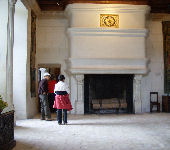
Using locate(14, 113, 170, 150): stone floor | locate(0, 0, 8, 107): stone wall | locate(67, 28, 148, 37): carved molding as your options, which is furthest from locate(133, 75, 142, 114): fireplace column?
locate(0, 0, 8, 107): stone wall

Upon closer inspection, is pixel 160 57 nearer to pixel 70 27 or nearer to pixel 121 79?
pixel 121 79

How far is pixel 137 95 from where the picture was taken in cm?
938

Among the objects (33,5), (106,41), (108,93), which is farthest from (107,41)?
(33,5)

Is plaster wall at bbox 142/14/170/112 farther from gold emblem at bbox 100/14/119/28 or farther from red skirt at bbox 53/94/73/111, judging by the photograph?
red skirt at bbox 53/94/73/111

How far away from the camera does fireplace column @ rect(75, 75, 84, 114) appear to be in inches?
361

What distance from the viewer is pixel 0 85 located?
595 cm

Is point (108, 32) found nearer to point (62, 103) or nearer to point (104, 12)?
point (104, 12)

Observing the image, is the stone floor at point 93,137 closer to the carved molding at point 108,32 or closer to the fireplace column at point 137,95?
the fireplace column at point 137,95

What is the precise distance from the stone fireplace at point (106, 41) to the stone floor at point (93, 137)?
2.83 meters

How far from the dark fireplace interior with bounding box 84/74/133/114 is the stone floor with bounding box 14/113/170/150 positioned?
2740 millimetres

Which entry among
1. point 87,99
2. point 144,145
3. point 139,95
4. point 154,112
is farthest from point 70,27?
point 144,145

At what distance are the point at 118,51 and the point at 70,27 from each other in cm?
189

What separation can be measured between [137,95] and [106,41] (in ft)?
7.53

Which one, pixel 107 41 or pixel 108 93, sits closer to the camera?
pixel 107 41
